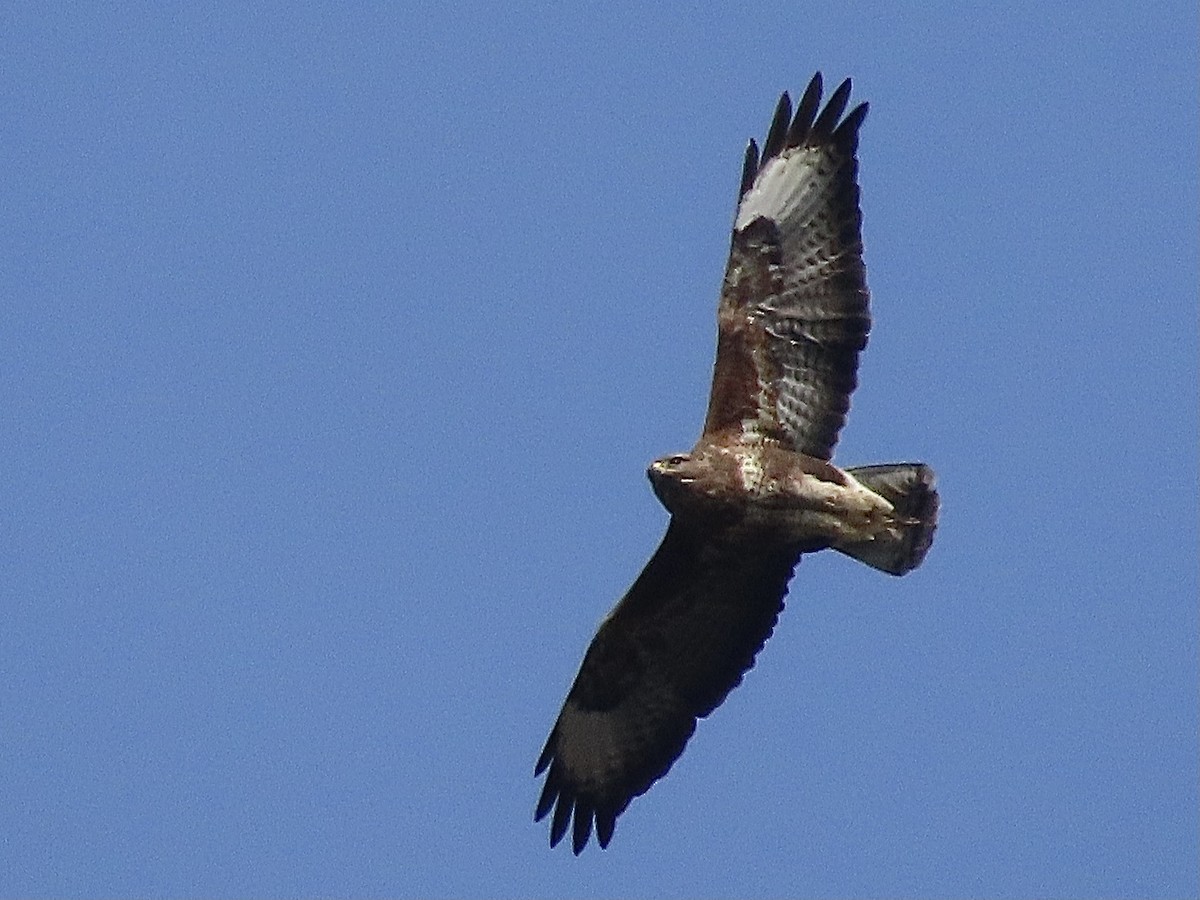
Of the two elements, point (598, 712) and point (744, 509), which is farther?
point (598, 712)

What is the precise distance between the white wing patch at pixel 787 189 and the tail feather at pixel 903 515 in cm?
130

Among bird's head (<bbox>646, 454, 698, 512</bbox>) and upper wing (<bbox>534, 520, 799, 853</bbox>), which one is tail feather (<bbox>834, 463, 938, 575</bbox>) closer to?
upper wing (<bbox>534, 520, 799, 853</bbox>)

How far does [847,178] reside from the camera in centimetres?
1198

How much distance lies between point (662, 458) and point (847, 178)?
5.64ft

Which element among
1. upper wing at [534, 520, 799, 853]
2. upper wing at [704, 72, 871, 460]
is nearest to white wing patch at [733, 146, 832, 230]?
upper wing at [704, 72, 871, 460]

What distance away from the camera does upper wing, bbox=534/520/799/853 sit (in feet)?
39.8

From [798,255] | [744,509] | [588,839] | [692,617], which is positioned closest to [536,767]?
[588,839]

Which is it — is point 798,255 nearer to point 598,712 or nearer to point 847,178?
point 847,178

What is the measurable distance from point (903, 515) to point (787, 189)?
169 cm

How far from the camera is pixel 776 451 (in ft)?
38.5

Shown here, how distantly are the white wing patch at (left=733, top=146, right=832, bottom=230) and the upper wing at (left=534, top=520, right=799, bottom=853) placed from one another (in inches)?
62.8

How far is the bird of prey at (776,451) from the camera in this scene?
1159 centimetres

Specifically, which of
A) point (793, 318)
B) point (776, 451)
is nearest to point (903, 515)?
point (776, 451)

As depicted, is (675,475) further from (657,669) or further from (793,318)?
(657,669)
